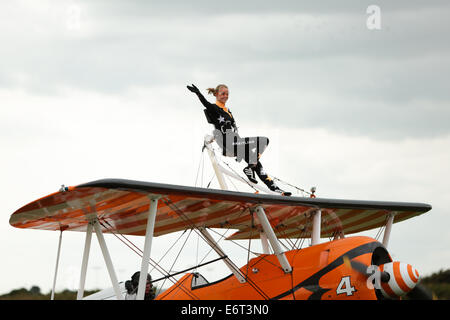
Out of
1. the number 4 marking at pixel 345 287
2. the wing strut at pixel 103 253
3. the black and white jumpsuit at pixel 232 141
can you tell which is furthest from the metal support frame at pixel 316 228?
the wing strut at pixel 103 253

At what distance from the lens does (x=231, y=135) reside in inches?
477

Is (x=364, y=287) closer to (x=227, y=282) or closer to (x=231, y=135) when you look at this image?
(x=227, y=282)

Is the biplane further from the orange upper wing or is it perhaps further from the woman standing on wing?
the woman standing on wing

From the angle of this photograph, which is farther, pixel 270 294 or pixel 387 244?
pixel 387 244

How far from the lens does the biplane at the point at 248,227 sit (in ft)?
31.2

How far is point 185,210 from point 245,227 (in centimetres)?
225

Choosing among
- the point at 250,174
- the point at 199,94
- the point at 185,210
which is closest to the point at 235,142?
the point at 250,174

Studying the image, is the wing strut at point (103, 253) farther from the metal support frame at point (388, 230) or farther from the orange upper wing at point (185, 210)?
the metal support frame at point (388, 230)

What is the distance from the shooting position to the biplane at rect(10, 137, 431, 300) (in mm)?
9523

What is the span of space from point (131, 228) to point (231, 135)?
126 inches

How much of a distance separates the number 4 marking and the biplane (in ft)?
0.05
